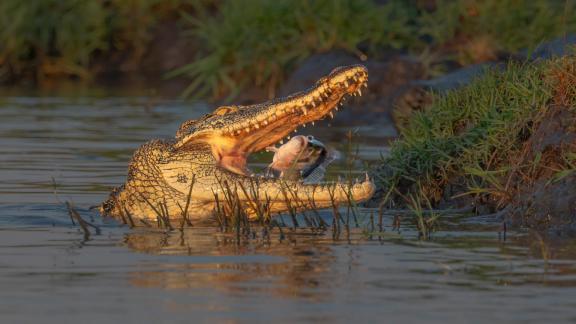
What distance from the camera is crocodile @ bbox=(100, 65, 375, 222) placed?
27.3 ft

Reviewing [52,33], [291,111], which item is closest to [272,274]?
[291,111]

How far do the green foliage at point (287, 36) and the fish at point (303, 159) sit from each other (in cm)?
1014

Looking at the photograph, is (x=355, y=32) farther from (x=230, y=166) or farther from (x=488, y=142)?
(x=230, y=166)

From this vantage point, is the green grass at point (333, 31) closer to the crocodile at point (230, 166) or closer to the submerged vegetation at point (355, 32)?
the submerged vegetation at point (355, 32)

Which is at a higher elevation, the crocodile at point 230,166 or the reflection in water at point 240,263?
the crocodile at point 230,166

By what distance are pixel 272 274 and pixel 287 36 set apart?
515 inches

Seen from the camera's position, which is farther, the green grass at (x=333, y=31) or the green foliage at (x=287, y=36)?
the green foliage at (x=287, y=36)

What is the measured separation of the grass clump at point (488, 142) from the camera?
8.77m

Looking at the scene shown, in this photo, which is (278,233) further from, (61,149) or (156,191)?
(61,149)

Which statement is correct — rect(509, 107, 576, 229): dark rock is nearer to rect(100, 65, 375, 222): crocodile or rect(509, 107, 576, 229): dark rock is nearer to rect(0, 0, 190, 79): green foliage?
rect(100, 65, 375, 222): crocodile

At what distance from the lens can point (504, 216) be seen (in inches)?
342

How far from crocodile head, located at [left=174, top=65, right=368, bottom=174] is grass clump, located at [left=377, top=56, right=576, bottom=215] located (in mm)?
643

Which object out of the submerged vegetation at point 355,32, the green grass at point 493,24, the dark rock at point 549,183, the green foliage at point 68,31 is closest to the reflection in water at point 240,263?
the dark rock at point 549,183

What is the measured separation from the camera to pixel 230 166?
345 inches
